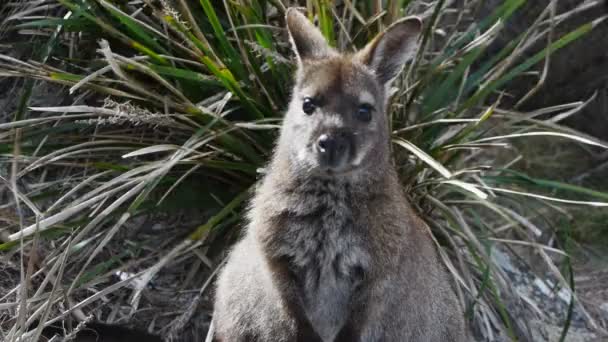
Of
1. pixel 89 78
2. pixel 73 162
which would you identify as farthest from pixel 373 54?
pixel 73 162

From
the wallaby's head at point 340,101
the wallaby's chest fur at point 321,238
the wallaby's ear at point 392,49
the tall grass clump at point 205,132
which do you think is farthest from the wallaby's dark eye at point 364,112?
the tall grass clump at point 205,132

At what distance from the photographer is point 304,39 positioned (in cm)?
420

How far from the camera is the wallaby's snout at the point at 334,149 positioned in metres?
3.75

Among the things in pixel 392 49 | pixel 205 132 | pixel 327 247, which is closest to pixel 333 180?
pixel 327 247

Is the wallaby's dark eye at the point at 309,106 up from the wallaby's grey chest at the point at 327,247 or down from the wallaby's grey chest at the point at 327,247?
up

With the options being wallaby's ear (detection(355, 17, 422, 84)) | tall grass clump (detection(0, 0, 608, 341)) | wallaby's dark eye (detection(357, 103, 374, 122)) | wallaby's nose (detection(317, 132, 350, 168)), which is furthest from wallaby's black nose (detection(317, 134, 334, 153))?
tall grass clump (detection(0, 0, 608, 341))

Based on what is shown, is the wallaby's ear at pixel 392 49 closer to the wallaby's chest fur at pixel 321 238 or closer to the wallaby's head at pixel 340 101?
the wallaby's head at pixel 340 101

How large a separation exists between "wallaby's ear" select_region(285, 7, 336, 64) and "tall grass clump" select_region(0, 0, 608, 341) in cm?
45

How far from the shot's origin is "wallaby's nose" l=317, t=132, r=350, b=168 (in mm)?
3752

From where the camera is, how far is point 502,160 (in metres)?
6.47

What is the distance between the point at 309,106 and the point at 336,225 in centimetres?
59

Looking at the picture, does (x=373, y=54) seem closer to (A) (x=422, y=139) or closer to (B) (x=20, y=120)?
(A) (x=422, y=139)

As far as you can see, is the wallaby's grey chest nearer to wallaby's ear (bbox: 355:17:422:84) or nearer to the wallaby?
the wallaby

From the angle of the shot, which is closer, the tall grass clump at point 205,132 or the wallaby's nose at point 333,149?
the wallaby's nose at point 333,149
